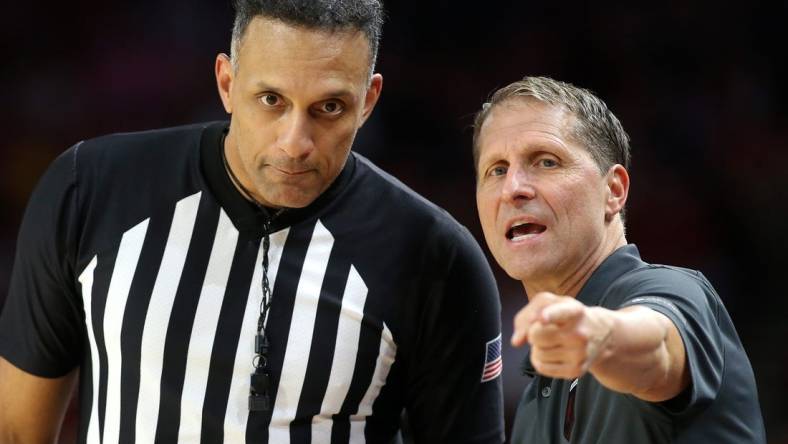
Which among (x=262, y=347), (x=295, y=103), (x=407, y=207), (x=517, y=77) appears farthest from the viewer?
(x=517, y=77)

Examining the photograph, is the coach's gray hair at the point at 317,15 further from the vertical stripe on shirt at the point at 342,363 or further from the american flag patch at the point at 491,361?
the american flag patch at the point at 491,361

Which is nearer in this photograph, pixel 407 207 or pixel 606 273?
pixel 606 273

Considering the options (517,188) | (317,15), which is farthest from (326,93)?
(517,188)

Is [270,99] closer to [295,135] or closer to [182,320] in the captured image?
[295,135]

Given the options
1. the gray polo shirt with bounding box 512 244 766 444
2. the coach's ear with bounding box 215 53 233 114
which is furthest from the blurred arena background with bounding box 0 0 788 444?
the gray polo shirt with bounding box 512 244 766 444

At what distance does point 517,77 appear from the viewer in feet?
15.9

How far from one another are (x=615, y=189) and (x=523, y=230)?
0.21m

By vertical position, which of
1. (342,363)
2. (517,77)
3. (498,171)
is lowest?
(342,363)

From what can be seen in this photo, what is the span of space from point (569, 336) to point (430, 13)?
363cm

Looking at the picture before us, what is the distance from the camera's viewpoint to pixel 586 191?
207cm

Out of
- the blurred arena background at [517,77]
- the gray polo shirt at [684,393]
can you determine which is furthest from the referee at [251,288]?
the blurred arena background at [517,77]

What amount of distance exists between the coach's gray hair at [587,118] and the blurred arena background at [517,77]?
7.81 ft

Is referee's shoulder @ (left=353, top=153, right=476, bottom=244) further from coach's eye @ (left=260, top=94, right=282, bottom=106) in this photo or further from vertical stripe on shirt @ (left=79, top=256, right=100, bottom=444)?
vertical stripe on shirt @ (left=79, top=256, right=100, bottom=444)

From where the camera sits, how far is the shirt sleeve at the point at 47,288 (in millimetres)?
2250
